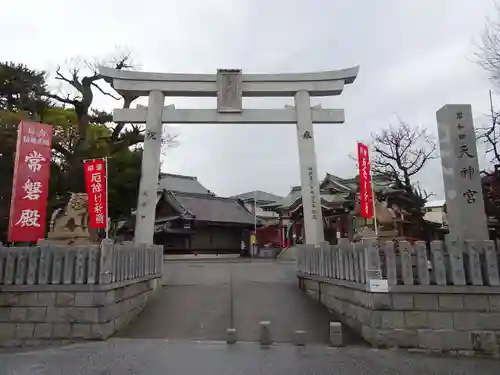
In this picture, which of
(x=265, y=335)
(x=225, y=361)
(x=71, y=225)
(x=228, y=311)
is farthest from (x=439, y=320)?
(x=71, y=225)

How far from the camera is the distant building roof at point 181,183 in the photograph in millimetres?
40431

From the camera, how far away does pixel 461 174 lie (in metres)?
8.09

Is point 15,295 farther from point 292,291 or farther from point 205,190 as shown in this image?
point 205,190

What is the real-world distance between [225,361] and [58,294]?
3.71 meters

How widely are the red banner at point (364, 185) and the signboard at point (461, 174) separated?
4.54m

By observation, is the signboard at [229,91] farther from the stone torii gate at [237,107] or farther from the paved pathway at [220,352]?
the paved pathway at [220,352]

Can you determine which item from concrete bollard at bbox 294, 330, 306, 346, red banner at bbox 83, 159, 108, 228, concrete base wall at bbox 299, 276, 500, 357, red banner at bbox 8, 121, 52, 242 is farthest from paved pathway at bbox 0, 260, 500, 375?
red banner at bbox 83, 159, 108, 228

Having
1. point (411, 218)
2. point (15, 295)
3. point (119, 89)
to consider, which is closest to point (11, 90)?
point (119, 89)

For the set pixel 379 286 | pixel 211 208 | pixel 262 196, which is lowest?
pixel 379 286

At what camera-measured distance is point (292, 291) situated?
37.4 ft

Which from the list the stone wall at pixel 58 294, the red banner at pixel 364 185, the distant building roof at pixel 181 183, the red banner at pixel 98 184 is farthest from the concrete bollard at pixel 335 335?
the distant building roof at pixel 181 183

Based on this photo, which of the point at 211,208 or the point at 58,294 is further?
the point at 211,208

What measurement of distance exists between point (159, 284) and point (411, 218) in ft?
63.6

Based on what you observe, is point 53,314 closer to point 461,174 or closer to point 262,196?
point 461,174
